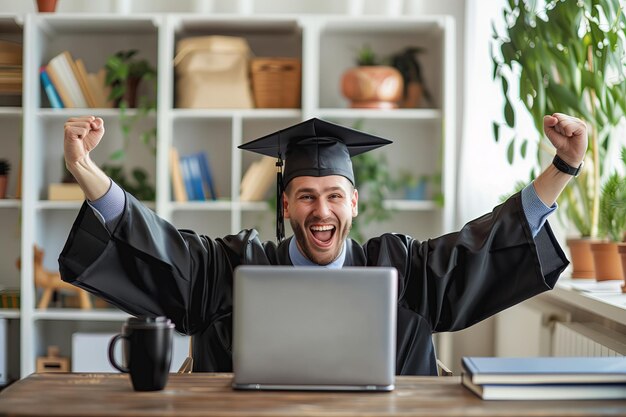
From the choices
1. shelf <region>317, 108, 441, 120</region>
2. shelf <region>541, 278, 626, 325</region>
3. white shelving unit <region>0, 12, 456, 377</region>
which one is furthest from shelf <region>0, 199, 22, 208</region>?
shelf <region>541, 278, 626, 325</region>

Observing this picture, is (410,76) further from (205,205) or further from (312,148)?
(312,148)

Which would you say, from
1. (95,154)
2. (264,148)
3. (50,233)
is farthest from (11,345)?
(264,148)

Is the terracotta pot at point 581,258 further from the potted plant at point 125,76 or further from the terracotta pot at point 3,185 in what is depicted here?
the terracotta pot at point 3,185

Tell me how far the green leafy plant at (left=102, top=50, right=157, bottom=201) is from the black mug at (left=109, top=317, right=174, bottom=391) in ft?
8.02

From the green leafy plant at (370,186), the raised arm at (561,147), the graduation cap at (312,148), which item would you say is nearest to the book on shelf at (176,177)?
the green leafy plant at (370,186)

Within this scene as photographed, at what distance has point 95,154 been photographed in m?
4.15

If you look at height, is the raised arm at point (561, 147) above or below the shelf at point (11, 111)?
below

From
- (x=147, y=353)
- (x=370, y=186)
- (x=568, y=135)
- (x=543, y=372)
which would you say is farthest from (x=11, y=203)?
(x=543, y=372)

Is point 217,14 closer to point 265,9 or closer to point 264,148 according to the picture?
point 265,9

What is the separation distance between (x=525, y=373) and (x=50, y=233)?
3258mm

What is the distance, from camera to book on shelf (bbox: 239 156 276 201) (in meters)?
3.87

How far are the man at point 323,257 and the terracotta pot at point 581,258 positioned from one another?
1212mm

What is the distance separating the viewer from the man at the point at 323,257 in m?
2.07

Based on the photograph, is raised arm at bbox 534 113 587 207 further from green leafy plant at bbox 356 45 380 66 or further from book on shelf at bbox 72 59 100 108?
book on shelf at bbox 72 59 100 108
